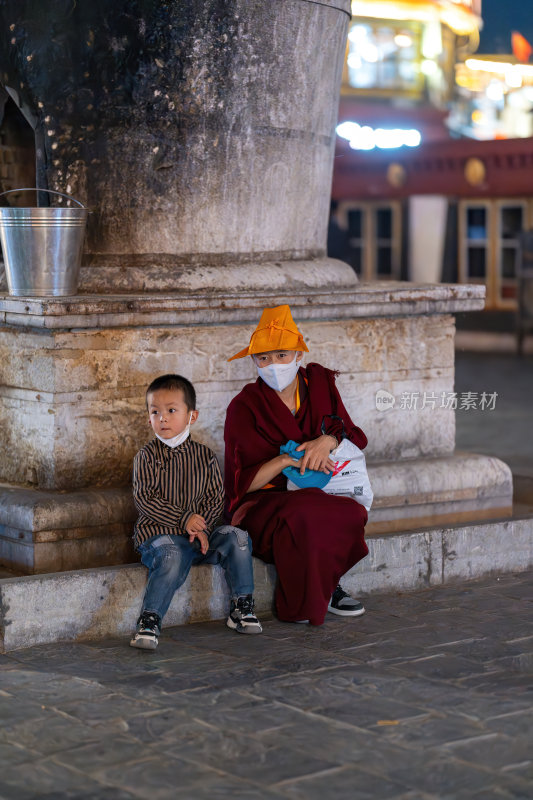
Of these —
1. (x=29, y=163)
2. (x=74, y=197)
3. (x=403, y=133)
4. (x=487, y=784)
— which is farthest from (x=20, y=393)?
(x=403, y=133)

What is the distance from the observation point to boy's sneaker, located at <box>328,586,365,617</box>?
4820mm

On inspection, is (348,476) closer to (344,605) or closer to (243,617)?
(344,605)

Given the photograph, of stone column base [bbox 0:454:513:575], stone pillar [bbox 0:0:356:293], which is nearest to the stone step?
stone column base [bbox 0:454:513:575]

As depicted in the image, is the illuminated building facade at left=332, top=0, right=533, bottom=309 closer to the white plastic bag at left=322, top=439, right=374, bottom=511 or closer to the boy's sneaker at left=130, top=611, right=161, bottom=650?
the white plastic bag at left=322, top=439, right=374, bottom=511

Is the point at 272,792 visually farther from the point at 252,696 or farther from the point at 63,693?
the point at 63,693

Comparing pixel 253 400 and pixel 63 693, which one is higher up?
pixel 253 400

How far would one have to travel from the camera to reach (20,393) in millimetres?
5141

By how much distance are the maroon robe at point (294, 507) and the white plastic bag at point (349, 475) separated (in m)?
0.06

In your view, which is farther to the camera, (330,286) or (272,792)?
(330,286)

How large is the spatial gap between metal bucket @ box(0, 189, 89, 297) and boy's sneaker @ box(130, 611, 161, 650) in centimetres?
145

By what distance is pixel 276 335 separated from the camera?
189 inches

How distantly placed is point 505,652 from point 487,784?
119cm

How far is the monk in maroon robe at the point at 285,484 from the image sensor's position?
4.76 metres

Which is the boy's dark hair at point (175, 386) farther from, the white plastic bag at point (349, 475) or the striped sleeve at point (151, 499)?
the white plastic bag at point (349, 475)
